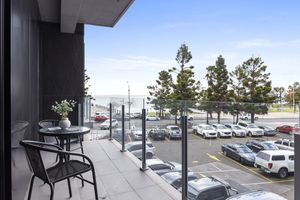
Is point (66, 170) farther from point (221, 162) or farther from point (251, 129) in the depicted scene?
point (251, 129)

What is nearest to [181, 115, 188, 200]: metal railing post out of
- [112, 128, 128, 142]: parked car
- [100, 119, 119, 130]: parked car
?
[112, 128, 128, 142]: parked car

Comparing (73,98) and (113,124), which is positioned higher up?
(73,98)

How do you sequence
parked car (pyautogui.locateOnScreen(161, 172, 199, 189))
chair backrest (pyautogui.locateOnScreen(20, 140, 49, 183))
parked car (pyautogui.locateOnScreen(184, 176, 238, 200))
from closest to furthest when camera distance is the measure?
1. chair backrest (pyautogui.locateOnScreen(20, 140, 49, 183))
2. parked car (pyautogui.locateOnScreen(184, 176, 238, 200))
3. parked car (pyautogui.locateOnScreen(161, 172, 199, 189))

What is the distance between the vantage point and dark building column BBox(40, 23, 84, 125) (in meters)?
5.20

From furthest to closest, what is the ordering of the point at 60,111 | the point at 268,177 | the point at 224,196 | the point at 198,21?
the point at 198,21 < the point at 60,111 < the point at 224,196 < the point at 268,177

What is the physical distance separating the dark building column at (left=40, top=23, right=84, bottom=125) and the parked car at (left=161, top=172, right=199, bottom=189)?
3.35 meters

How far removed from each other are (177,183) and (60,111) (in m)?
1.83

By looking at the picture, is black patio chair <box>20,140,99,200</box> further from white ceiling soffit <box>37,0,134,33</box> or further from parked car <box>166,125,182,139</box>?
white ceiling soffit <box>37,0,134,33</box>

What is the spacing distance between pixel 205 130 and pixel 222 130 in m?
0.20

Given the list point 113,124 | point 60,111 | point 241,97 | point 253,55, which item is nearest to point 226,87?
point 241,97

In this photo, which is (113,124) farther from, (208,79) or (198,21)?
(198,21)

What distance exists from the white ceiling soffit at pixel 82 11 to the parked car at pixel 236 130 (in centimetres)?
309

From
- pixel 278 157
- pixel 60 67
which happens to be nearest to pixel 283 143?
pixel 278 157

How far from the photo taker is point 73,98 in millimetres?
5492
